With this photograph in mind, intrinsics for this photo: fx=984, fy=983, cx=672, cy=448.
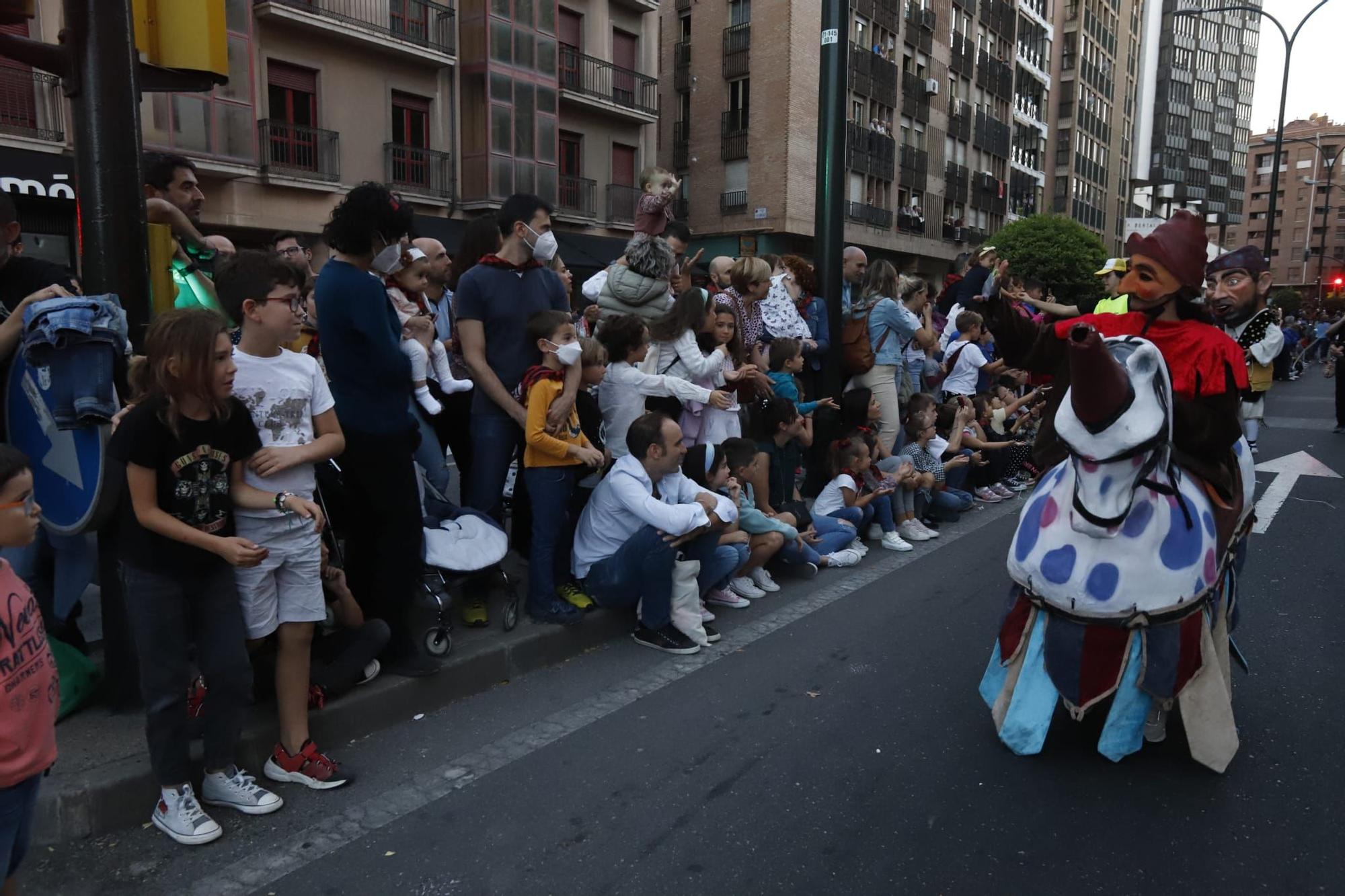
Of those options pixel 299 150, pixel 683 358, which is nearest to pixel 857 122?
pixel 299 150

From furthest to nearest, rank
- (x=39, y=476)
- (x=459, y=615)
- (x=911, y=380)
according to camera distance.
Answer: (x=911, y=380)
(x=459, y=615)
(x=39, y=476)

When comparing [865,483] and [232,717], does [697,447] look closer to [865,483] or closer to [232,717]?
[865,483]

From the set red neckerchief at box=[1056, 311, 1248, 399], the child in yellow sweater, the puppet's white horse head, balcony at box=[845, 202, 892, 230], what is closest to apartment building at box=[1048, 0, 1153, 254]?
balcony at box=[845, 202, 892, 230]

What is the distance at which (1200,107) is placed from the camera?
302ft

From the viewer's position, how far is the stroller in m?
4.36

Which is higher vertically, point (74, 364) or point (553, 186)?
point (553, 186)

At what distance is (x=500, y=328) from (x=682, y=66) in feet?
111

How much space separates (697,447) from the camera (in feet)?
19.9

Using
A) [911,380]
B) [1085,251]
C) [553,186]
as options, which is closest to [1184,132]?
[1085,251]

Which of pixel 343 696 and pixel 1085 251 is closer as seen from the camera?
pixel 343 696

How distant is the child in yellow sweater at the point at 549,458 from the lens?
4.95m

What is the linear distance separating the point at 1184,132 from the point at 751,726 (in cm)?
10172

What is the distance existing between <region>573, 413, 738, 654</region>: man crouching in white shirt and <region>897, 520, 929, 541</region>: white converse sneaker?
261 cm

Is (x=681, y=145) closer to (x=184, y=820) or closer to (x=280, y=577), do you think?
(x=280, y=577)
